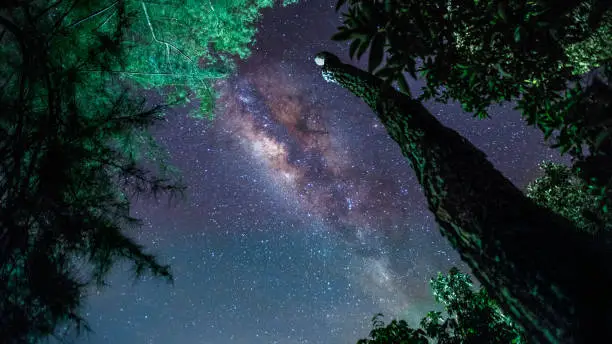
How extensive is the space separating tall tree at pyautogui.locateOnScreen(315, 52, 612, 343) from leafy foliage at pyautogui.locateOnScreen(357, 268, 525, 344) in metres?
4.76

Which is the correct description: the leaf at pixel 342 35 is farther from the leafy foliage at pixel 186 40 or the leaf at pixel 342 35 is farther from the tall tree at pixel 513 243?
the leafy foliage at pixel 186 40

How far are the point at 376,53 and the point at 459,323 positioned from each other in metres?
7.04

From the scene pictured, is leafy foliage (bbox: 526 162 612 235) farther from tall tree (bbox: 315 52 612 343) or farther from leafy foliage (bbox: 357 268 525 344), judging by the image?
tall tree (bbox: 315 52 612 343)

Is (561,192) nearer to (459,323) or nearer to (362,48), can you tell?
(459,323)

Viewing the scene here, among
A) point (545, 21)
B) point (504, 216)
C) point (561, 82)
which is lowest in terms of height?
point (504, 216)

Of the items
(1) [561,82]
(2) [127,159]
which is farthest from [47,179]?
(1) [561,82]

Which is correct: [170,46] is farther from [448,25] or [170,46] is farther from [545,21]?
[545,21]

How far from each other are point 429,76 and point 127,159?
128 inches

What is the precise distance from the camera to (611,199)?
6.35 ft

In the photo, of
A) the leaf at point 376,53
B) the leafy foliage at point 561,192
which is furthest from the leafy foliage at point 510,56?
the leafy foliage at point 561,192

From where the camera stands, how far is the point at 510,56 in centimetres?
315

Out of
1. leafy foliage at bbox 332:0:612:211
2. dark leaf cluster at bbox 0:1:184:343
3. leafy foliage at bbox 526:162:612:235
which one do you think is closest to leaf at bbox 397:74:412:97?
leafy foliage at bbox 332:0:612:211

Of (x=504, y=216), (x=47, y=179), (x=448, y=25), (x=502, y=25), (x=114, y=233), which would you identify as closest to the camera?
(x=504, y=216)

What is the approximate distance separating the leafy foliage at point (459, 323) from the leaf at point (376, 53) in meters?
5.62
